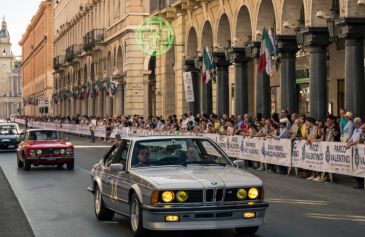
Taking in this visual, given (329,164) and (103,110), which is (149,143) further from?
(103,110)

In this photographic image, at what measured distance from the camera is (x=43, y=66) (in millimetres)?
130875

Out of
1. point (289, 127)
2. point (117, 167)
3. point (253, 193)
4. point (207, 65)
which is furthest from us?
A: point (207, 65)

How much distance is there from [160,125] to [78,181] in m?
17.2

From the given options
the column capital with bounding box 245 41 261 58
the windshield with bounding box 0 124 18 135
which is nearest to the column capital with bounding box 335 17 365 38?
the column capital with bounding box 245 41 261 58

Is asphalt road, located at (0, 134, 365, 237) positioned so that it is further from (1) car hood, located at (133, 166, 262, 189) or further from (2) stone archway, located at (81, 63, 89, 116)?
(2) stone archway, located at (81, 63, 89, 116)

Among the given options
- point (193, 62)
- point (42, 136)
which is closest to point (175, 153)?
point (42, 136)

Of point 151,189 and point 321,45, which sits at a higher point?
point 321,45

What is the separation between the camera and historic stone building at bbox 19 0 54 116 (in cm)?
12306

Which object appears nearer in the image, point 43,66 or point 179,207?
point 179,207

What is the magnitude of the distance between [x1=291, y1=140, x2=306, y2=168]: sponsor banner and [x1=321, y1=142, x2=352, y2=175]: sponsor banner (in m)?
1.35

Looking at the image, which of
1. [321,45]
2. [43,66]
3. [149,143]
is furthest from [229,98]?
[43,66]

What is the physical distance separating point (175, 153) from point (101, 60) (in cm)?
5883

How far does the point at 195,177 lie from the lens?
10836 mm

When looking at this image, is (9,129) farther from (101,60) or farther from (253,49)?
(101,60)
